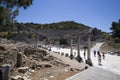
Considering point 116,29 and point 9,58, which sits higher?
point 116,29

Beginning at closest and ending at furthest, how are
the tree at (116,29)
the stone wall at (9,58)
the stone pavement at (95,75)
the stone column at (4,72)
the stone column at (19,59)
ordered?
the stone pavement at (95,75)
the stone column at (4,72)
the stone wall at (9,58)
the stone column at (19,59)
the tree at (116,29)

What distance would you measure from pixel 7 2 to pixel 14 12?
2.56 metres

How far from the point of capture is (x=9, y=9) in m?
26.0

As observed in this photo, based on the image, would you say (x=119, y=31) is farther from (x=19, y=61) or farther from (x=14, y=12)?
(x=19, y=61)

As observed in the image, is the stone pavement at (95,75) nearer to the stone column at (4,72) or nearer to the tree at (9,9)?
the stone column at (4,72)

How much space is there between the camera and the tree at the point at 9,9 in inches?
943

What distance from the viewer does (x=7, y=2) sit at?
2512 cm

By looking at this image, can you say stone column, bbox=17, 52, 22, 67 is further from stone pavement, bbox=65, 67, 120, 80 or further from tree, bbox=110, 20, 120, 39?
tree, bbox=110, 20, 120, 39

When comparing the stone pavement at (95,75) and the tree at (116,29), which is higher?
the tree at (116,29)

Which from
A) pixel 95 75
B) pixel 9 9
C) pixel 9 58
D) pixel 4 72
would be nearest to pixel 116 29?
pixel 9 9

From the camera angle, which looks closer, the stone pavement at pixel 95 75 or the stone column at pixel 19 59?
the stone pavement at pixel 95 75

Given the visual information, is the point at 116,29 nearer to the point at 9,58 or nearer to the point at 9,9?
the point at 9,9

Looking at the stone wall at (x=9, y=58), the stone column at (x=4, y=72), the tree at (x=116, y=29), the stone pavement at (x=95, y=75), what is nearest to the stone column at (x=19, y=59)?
the stone wall at (x=9, y=58)

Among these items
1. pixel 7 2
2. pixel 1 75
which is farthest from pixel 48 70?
pixel 7 2
